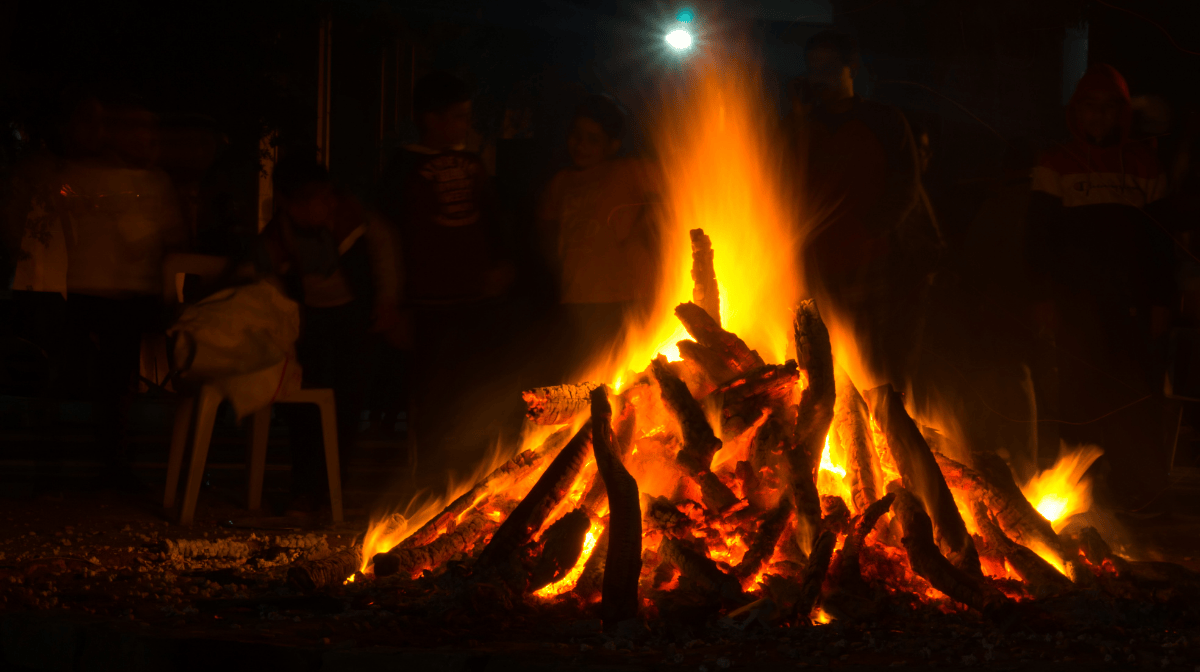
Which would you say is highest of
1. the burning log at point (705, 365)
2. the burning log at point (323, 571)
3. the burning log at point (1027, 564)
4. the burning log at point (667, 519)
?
the burning log at point (705, 365)

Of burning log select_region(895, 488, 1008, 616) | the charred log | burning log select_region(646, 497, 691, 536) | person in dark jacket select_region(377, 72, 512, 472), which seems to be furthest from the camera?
person in dark jacket select_region(377, 72, 512, 472)

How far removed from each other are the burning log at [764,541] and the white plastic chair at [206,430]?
7.89 ft

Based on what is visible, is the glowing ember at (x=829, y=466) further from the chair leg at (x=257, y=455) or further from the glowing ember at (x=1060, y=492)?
the chair leg at (x=257, y=455)

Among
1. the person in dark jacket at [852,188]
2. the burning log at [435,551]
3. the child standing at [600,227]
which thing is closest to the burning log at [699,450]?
the burning log at [435,551]

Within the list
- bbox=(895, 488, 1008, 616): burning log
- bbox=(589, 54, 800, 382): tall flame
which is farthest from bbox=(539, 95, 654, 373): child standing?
bbox=(895, 488, 1008, 616): burning log

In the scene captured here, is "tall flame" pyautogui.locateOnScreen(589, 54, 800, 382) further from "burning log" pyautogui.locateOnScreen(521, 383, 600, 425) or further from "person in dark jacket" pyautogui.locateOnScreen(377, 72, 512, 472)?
"person in dark jacket" pyautogui.locateOnScreen(377, 72, 512, 472)

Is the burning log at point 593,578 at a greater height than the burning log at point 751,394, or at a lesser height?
lesser

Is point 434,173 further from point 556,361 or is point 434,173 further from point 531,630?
point 531,630

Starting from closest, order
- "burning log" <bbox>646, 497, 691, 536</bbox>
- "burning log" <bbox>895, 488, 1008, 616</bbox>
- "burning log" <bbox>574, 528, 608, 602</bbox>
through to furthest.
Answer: "burning log" <bbox>895, 488, 1008, 616</bbox>
"burning log" <bbox>574, 528, 608, 602</bbox>
"burning log" <bbox>646, 497, 691, 536</bbox>

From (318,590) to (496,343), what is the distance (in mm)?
2104

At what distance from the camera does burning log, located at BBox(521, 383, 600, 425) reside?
13.4ft

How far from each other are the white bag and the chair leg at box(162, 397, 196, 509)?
0.85 feet

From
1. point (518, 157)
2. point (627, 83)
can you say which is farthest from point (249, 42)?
point (518, 157)

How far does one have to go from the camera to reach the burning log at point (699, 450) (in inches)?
148
